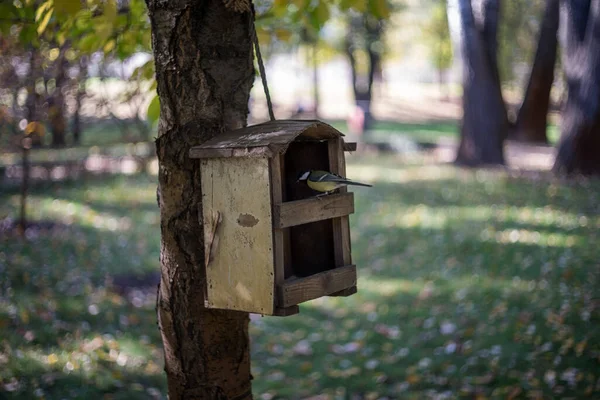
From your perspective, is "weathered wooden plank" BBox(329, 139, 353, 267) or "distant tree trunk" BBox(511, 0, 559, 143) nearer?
"weathered wooden plank" BBox(329, 139, 353, 267)

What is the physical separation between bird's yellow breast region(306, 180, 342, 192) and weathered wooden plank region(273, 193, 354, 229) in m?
0.06

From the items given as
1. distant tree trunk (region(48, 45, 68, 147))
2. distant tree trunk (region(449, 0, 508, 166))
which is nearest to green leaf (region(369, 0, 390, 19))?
distant tree trunk (region(48, 45, 68, 147))

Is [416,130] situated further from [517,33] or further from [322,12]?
[322,12]

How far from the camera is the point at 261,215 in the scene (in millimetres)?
2803

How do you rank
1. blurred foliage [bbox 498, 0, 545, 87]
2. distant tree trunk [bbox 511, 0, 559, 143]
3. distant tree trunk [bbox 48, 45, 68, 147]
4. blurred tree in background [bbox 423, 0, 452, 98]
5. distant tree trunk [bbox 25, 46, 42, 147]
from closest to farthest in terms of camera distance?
1. distant tree trunk [bbox 25, 46, 42, 147]
2. distant tree trunk [bbox 48, 45, 68, 147]
3. distant tree trunk [bbox 511, 0, 559, 143]
4. blurred foliage [bbox 498, 0, 545, 87]
5. blurred tree in background [bbox 423, 0, 452, 98]

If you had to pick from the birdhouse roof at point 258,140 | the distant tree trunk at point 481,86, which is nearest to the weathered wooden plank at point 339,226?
the birdhouse roof at point 258,140

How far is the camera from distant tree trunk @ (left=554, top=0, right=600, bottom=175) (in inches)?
464

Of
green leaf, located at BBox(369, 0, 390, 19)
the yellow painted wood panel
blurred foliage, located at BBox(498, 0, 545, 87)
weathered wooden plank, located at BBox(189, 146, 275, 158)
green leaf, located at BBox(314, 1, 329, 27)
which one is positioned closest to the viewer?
weathered wooden plank, located at BBox(189, 146, 275, 158)

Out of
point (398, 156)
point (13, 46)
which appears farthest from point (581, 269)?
point (398, 156)

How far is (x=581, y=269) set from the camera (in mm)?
7312

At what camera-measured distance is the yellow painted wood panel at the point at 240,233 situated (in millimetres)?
2787

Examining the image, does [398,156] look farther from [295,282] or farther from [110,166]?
[295,282]

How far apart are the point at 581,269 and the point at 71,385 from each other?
520cm

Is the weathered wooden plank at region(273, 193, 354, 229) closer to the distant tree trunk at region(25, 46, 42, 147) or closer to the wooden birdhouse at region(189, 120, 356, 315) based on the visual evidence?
the wooden birdhouse at region(189, 120, 356, 315)
